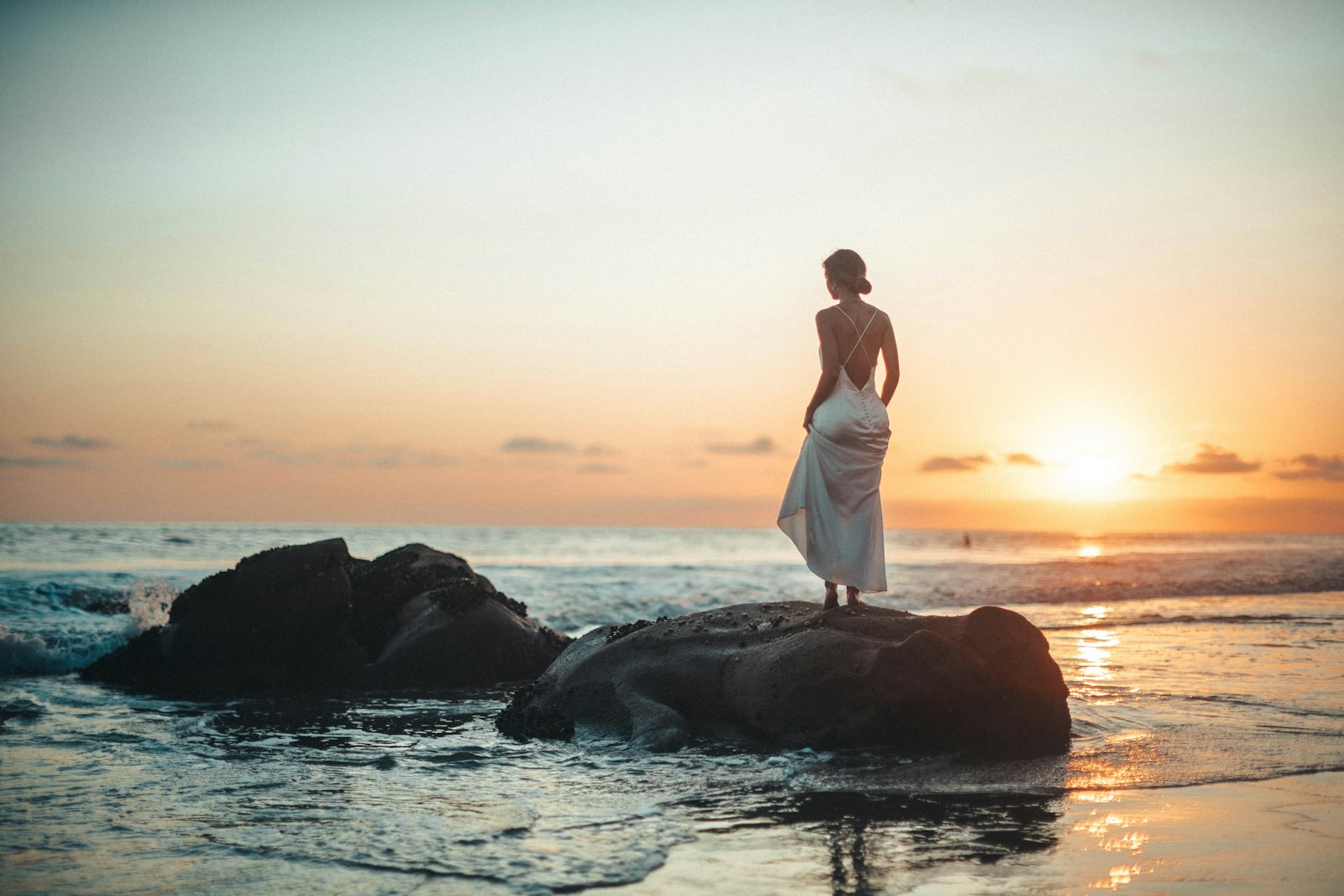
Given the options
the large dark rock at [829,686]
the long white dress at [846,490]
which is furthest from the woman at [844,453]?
the large dark rock at [829,686]

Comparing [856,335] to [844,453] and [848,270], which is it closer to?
[848,270]

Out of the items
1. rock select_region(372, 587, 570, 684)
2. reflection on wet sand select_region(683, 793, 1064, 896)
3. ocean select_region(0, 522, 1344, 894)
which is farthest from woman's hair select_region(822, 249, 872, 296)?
rock select_region(372, 587, 570, 684)

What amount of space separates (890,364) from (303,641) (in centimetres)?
760

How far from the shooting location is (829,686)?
7.08m

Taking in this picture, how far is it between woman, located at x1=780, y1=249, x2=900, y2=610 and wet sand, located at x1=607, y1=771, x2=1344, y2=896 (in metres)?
2.84

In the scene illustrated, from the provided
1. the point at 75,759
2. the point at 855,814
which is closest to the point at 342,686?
the point at 75,759

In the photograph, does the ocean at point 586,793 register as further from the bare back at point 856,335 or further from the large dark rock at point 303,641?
the bare back at point 856,335

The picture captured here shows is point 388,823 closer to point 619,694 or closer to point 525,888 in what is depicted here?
point 525,888

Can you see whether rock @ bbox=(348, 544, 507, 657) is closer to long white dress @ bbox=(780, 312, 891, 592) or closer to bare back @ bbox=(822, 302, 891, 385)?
long white dress @ bbox=(780, 312, 891, 592)

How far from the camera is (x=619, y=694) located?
7949 mm

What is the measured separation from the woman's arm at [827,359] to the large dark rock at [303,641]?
5535mm

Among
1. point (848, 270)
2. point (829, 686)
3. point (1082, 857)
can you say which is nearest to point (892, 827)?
point (1082, 857)

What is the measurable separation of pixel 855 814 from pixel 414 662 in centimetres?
731

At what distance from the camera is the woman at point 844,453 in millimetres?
8086
